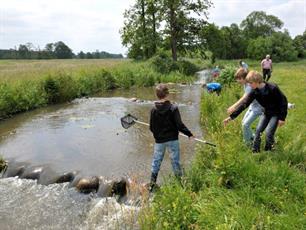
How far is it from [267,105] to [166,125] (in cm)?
203

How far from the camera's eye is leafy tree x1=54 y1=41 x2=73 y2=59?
94625mm

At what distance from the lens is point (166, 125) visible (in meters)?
5.86

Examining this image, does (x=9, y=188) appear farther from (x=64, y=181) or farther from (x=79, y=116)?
(x=79, y=116)

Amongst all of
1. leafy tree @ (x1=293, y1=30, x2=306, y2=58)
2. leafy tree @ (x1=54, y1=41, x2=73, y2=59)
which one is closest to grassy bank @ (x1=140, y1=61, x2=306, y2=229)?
leafy tree @ (x1=293, y1=30, x2=306, y2=58)

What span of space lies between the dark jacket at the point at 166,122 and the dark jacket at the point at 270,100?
3.93 ft

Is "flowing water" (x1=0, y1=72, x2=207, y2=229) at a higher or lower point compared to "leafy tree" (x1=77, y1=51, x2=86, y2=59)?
higher

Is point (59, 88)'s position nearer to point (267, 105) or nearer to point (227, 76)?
point (227, 76)

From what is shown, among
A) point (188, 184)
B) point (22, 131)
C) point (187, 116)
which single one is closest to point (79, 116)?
point (22, 131)

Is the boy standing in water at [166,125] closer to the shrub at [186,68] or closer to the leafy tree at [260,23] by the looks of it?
the shrub at [186,68]

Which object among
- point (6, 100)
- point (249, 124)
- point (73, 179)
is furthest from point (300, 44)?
point (73, 179)

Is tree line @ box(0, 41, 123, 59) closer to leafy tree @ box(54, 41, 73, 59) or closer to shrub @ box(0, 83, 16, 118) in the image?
leafy tree @ box(54, 41, 73, 59)

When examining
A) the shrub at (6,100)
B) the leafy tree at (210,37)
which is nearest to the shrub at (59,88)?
the shrub at (6,100)

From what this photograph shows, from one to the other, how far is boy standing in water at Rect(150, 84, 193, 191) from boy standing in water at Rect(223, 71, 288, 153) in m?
1.03

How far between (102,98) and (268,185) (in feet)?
49.0
